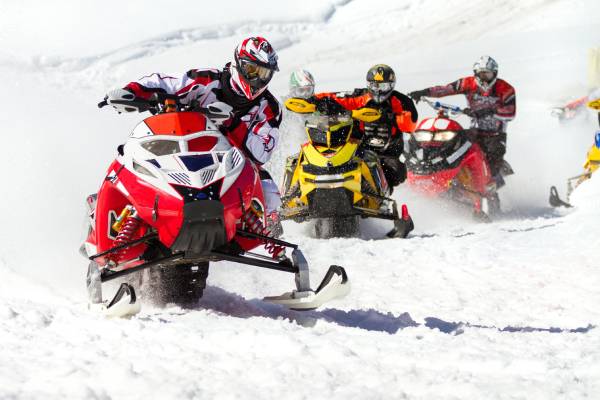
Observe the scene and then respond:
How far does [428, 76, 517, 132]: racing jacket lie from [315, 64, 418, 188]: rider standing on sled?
197cm

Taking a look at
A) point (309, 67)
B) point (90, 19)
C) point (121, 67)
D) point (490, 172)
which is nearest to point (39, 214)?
point (490, 172)

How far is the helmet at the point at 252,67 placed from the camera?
6.35 metres

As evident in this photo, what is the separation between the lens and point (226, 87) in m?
6.61

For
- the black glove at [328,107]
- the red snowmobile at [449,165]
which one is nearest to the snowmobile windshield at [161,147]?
the black glove at [328,107]

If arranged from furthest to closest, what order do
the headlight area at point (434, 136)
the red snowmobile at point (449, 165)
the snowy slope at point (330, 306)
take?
the headlight area at point (434, 136), the red snowmobile at point (449, 165), the snowy slope at point (330, 306)

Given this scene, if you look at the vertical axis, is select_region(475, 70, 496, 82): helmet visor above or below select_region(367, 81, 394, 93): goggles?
below

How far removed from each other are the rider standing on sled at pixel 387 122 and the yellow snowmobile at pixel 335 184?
2.29 ft

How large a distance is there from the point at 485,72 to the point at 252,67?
7454mm

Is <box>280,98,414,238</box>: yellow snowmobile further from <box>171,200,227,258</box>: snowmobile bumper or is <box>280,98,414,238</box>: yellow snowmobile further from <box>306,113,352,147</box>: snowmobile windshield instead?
<box>171,200,227,258</box>: snowmobile bumper

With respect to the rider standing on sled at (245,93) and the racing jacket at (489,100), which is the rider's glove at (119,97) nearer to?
the rider standing on sled at (245,93)

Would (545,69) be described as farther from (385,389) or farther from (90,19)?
(385,389)

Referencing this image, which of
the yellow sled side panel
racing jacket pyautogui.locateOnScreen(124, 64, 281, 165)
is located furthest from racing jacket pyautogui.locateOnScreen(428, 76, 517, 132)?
racing jacket pyautogui.locateOnScreen(124, 64, 281, 165)

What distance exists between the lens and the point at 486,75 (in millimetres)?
13211

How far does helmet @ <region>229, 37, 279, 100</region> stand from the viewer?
6.35 m
